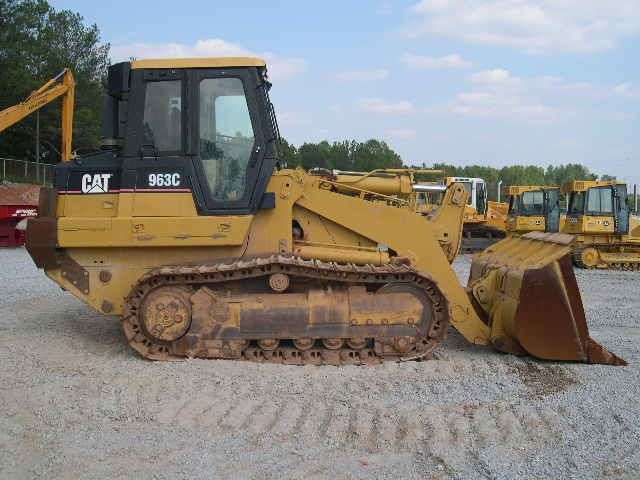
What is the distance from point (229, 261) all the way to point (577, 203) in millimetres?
15629

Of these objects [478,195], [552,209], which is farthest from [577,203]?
[478,195]

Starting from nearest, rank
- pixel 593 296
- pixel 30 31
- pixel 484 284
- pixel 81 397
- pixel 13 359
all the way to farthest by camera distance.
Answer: pixel 81 397 < pixel 13 359 < pixel 484 284 < pixel 593 296 < pixel 30 31

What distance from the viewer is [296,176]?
7.27 metres

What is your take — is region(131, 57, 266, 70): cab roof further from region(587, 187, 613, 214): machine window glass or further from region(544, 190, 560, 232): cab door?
region(544, 190, 560, 232): cab door

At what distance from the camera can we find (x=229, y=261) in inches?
275

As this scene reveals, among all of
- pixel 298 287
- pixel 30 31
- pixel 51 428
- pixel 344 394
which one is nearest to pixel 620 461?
pixel 344 394

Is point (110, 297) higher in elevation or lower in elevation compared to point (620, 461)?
higher

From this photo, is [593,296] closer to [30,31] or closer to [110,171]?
[110,171]

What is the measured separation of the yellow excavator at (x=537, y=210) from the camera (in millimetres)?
23391

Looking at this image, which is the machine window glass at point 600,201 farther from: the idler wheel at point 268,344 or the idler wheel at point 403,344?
the idler wheel at point 268,344

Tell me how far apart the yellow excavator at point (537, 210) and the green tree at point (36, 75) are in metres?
25.3

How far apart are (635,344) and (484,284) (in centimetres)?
208

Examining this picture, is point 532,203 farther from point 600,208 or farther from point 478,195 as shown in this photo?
point 600,208

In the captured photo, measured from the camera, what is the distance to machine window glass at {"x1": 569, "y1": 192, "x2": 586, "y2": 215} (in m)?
19.6
